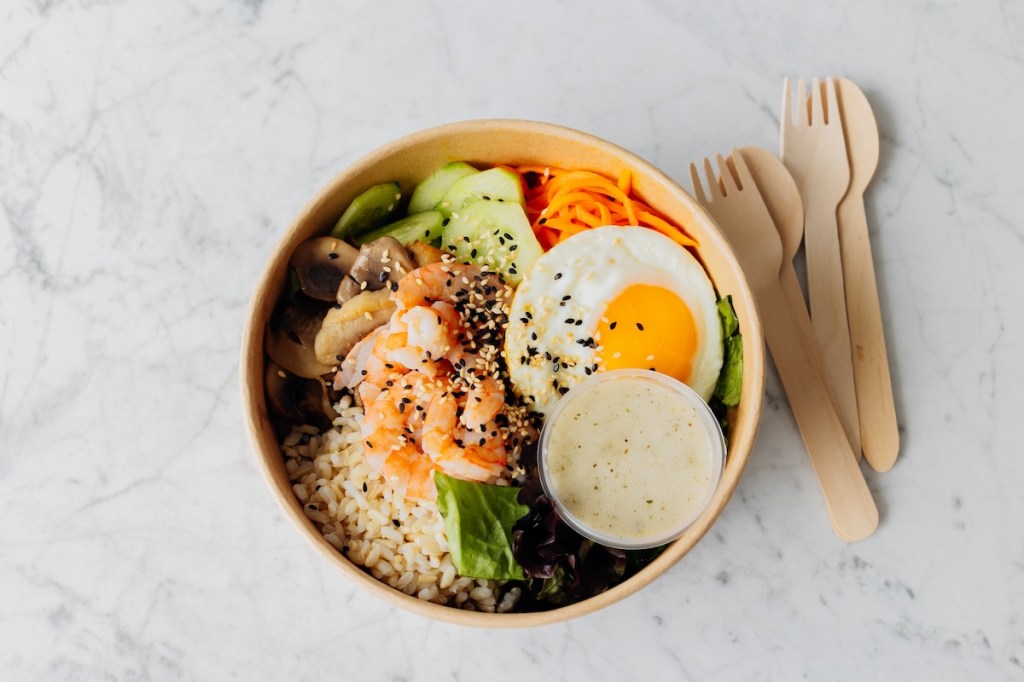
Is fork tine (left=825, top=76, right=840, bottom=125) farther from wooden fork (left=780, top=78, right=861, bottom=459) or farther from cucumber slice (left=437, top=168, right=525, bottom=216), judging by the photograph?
cucumber slice (left=437, top=168, right=525, bottom=216)

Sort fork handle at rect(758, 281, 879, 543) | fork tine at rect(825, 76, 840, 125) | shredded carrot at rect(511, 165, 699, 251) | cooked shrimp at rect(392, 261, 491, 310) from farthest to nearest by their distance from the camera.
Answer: fork tine at rect(825, 76, 840, 125) → fork handle at rect(758, 281, 879, 543) → shredded carrot at rect(511, 165, 699, 251) → cooked shrimp at rect(392, 261, 491, 310)

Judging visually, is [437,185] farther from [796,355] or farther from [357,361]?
[796,355]

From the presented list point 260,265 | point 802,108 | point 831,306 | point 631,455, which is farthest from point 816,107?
point 260,265

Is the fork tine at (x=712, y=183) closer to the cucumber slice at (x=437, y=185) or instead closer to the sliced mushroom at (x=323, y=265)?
the cucumber slice at (x=437, y=185)

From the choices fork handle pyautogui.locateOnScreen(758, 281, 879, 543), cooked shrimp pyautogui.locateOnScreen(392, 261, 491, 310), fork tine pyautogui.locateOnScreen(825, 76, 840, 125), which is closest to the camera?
cooked shrimp pyautogui.locateOnScreen(392, 261, 491, 310)

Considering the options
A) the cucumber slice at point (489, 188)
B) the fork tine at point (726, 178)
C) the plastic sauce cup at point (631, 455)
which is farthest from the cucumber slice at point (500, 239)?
the fork tine at point (726, 178)

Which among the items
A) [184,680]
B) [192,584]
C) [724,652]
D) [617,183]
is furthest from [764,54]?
[184,680]

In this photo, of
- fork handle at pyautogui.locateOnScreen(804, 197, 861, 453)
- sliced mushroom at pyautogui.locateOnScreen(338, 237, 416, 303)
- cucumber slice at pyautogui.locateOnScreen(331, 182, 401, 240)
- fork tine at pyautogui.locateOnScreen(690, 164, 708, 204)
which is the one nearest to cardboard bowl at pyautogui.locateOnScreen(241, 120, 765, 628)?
cucumber slice at pyautogui.locateOnScreen(331, 182, 401, 240)
